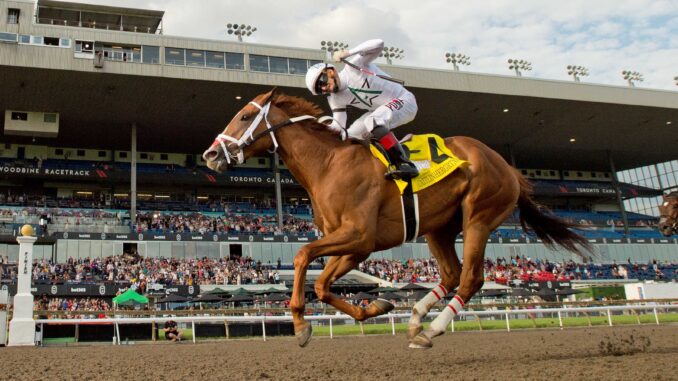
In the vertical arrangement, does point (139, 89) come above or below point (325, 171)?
above

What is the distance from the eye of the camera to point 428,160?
22.2 ft

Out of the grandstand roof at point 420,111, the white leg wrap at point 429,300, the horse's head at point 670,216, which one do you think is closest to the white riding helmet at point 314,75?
the white leg wrap at point 429,300

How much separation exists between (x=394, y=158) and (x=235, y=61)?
35.6 metres

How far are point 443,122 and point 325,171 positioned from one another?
140 feet

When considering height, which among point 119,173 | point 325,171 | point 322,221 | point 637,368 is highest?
point 119,173

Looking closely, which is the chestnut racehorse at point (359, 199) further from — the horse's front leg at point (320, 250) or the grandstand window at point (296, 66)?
the grandstand window at point (296, 66)

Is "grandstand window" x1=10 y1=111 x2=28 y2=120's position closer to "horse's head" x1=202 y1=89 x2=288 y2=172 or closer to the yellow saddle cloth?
"horse's head" x1=202 y1=89 x2=288 y2=172

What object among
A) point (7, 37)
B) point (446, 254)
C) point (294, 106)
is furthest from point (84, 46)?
point (446, 254)

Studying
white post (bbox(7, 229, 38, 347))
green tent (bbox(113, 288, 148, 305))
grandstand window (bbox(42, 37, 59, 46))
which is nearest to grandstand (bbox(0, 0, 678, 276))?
grandstand window (bbox(42, 37, 59, 46))

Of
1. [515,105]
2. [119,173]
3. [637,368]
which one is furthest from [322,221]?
[119,173]

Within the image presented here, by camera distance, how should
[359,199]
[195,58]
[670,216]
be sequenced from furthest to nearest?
[195,58], [670,216], [359,199]

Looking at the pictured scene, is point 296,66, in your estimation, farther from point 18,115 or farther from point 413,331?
point 413,331

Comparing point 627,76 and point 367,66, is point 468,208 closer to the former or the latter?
point 367,66

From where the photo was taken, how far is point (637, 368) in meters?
5.14
